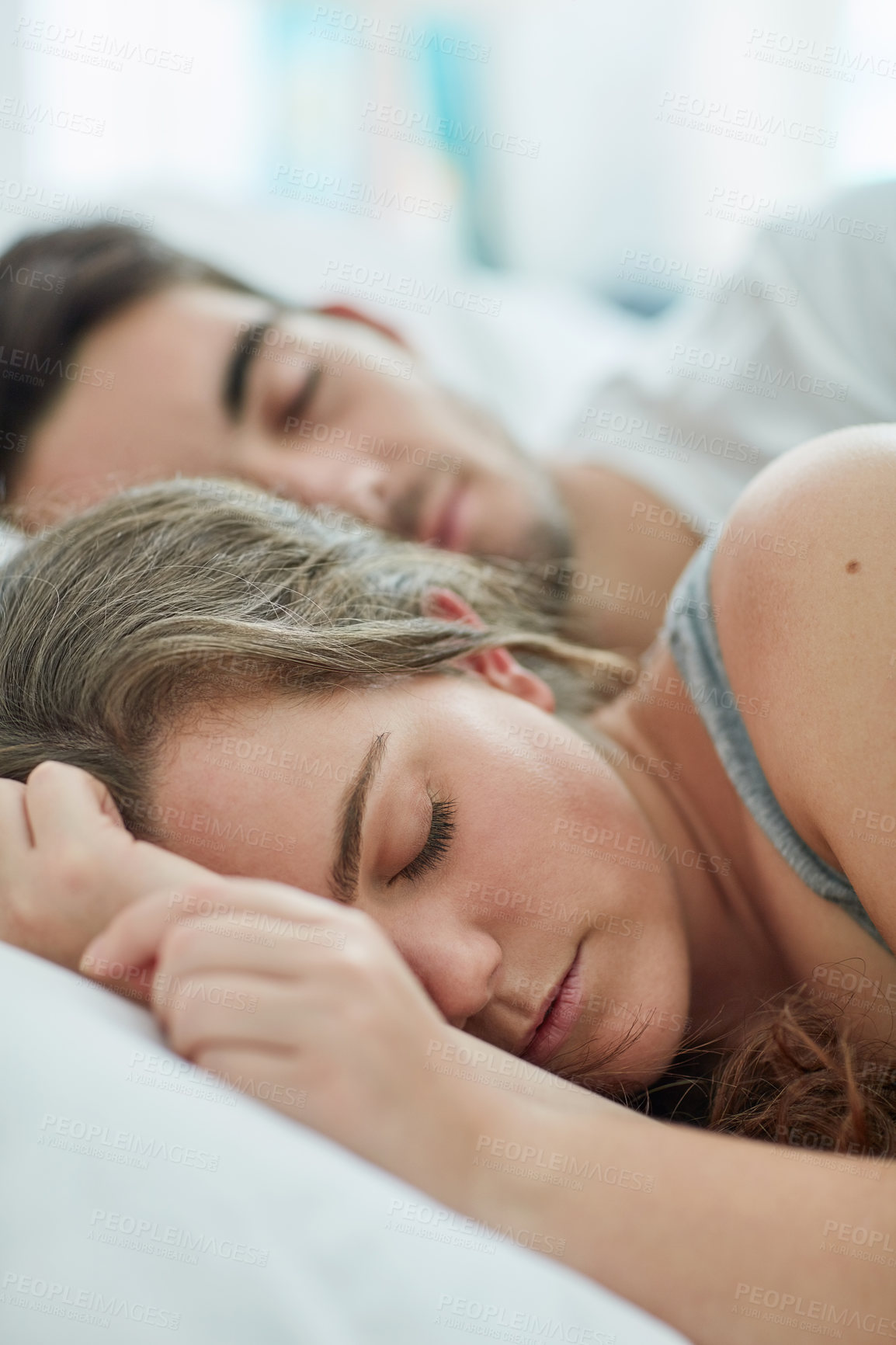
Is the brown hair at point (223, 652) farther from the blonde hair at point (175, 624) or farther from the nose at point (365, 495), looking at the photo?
the nose at point (365, 495)

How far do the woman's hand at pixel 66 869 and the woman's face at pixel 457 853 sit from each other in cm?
6

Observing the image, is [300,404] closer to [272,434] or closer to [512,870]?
[272,434]

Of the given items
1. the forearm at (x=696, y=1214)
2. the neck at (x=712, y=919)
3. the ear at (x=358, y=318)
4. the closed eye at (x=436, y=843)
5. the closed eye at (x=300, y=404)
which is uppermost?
the ear at (x=358, y=318)

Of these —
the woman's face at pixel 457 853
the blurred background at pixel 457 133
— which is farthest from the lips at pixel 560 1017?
the blurred background at pixel 457 133

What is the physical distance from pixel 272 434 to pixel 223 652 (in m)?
0.66

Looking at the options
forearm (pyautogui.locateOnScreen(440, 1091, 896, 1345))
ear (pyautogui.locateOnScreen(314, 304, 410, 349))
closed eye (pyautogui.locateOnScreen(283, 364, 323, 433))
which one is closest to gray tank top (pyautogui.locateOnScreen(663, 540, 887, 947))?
forearm (pyautogui.locateOnScreen(440, 1091, 896, 1345))

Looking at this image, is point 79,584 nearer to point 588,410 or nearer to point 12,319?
point 12,319

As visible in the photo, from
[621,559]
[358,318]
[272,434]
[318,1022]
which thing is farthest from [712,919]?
[358,318]

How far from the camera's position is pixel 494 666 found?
0.94 meters

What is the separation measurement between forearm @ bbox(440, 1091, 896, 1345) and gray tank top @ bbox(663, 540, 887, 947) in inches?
10.0

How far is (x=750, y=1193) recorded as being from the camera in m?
0.58

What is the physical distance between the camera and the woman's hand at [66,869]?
2.25 ft

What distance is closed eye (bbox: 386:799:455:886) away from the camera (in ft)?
2.43

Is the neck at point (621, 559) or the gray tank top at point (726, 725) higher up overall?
the gray tank top at point (726, 725)
